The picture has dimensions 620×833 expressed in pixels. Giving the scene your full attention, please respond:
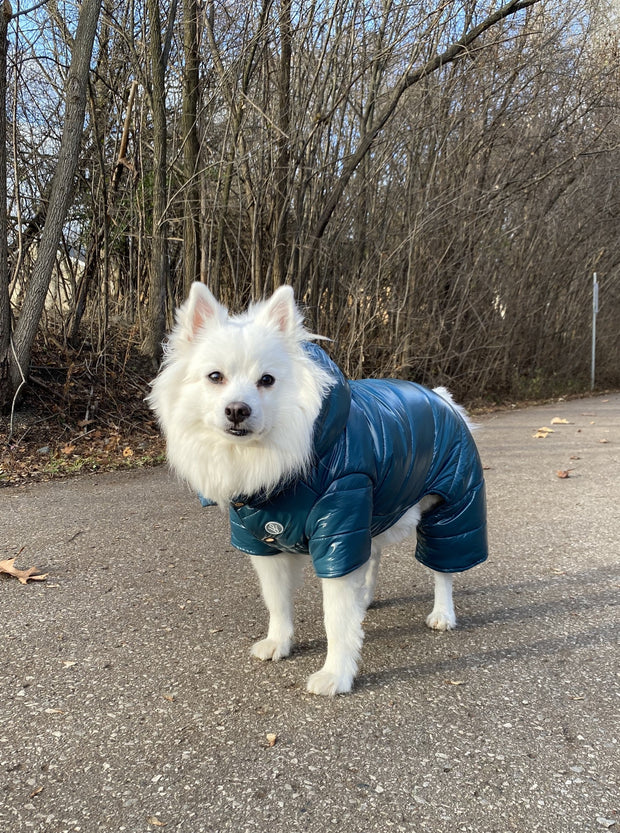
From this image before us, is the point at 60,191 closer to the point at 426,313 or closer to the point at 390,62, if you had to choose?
the point at 390,62

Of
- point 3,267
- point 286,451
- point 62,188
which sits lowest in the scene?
point 286,451

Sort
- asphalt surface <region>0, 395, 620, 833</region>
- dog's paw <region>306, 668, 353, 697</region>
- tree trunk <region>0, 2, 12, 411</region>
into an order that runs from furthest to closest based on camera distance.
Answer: tree trunk <region>0, 2, 12, 411</region> < dog's paw <region>306, 668, 353, 697</region> < asphalt surface <region>0, 395, 620, 833</region>

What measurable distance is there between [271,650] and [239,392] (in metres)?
1.30

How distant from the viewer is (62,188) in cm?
659

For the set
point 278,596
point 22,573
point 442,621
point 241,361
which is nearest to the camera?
point 241,361

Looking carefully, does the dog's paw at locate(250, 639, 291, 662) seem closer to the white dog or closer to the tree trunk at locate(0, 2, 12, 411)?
the white dog

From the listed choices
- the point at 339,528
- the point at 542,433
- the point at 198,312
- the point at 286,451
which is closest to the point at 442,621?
the point at 339,528

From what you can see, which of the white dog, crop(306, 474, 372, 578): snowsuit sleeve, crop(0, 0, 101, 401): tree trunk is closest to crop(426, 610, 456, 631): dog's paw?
the white dog

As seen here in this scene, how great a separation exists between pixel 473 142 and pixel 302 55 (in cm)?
367

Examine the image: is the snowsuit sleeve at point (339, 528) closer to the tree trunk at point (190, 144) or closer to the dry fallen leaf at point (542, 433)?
the tree trunk at point (190, 144)

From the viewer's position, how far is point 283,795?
6.66 ft

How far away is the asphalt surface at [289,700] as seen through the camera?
78.2 inches

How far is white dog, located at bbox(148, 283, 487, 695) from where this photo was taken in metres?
2.50

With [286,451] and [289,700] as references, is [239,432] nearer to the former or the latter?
[286,451]
